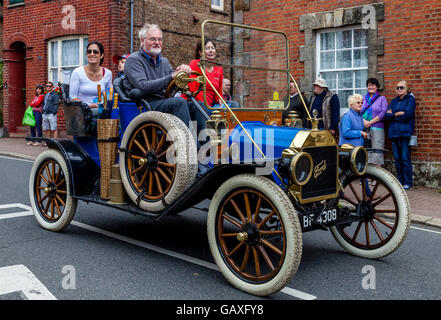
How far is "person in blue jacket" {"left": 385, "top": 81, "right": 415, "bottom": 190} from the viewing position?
29.6 ft

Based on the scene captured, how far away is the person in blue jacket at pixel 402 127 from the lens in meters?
9.03

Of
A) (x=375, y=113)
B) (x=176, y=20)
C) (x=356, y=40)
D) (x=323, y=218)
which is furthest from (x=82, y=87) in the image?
(x=176, y=20)

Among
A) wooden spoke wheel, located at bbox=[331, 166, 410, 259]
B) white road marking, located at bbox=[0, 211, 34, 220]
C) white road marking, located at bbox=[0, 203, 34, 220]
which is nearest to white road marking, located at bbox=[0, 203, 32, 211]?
white road marking, located at bbox=[0, 203, 34, 220]

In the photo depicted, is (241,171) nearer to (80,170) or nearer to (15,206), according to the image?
(80,170)

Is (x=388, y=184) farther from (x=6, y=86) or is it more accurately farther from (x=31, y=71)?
(x=6, y=86)

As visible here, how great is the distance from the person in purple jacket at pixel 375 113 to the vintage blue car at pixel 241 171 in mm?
4051

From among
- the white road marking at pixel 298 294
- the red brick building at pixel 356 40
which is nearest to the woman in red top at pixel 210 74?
the white road marking at pixel 298 294

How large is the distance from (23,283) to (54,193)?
5.90 feet

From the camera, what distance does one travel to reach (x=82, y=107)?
17.6 feet

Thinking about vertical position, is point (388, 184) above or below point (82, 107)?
below

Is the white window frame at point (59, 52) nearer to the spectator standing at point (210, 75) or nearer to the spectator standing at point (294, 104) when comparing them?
the spectator standing at point (294, 104)
